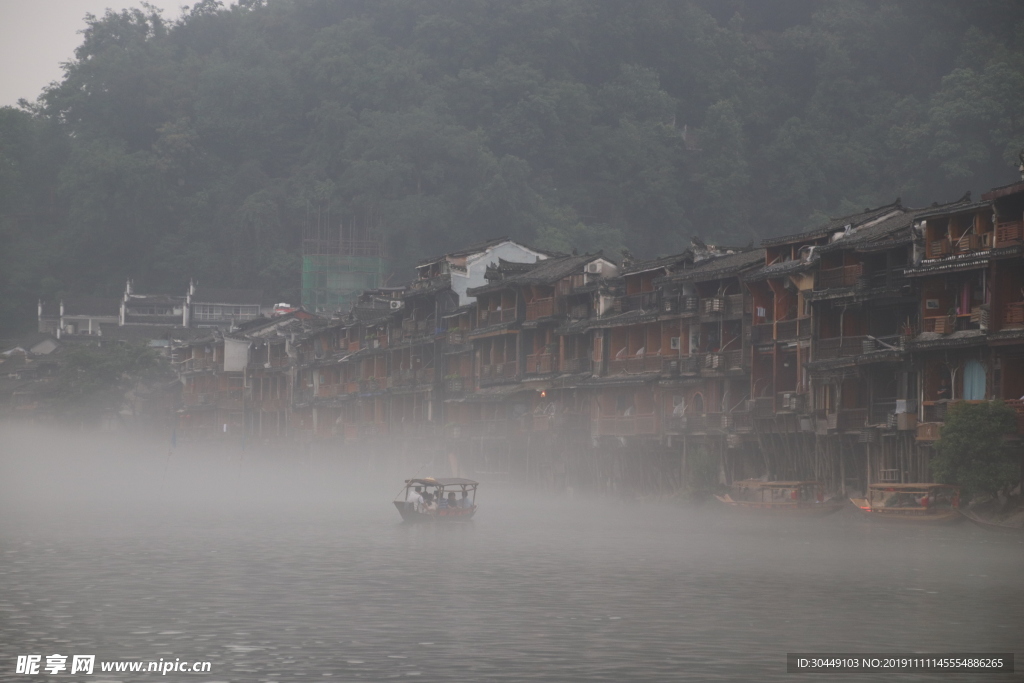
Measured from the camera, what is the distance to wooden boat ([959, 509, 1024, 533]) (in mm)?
51812

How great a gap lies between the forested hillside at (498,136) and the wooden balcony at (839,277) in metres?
84.3

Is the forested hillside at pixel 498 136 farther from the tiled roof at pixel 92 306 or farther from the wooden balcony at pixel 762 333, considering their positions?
the wooden balcony at pixel 762 333

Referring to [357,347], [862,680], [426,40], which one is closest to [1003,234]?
[862,680]

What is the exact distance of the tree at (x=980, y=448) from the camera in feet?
171

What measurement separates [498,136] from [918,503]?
123 metres

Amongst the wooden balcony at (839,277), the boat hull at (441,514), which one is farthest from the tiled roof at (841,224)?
the boat hull at (441,514)

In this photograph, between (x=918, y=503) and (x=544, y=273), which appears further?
(x=544, y=273)

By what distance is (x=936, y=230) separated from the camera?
2285 inches

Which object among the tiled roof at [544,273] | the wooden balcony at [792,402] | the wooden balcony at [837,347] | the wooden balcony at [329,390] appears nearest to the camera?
the wooden balcony at [837,347]

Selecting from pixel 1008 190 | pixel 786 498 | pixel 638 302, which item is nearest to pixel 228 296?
pixel 638 302

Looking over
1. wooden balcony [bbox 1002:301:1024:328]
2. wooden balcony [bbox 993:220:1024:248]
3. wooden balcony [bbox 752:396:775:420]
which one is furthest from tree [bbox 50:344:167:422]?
wooden balcony [bbox 1002:301:1024:328]

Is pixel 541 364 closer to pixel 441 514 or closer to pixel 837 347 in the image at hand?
pixel 441 514

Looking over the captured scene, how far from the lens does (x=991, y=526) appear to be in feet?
172

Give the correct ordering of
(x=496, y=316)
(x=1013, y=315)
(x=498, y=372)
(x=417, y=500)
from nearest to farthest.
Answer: (x=1013, y=315) < (x=417, y=500) < (x=496, y=316) < (x=498, y=372)
